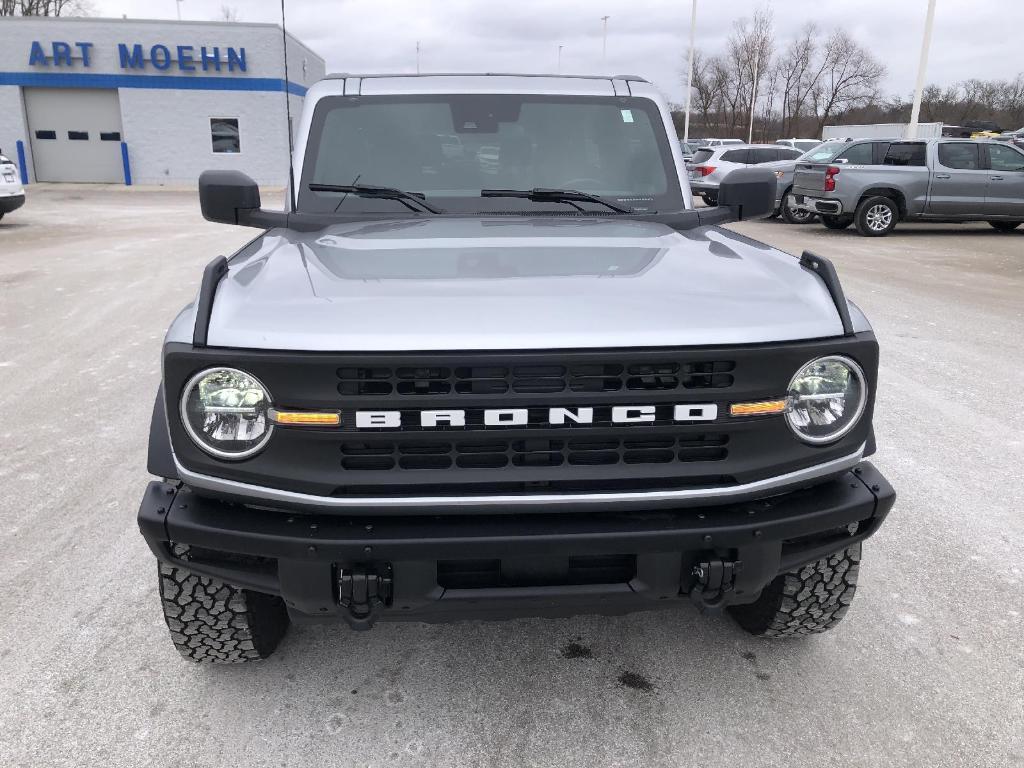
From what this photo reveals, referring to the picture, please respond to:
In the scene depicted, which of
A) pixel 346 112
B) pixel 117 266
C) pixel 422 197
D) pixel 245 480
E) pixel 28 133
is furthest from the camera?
pixel 28 133

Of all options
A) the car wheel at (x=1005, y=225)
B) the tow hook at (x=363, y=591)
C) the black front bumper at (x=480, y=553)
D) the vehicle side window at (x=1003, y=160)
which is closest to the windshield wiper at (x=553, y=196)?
the black front bumper at (x=480, y=553)

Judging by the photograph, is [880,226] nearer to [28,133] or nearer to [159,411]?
[159,411]

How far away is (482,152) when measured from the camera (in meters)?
3.50

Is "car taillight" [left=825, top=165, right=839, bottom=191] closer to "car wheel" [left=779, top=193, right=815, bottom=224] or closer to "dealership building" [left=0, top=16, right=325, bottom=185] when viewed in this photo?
"car wheel" [left=779, top=193, right=815, bottom=224]

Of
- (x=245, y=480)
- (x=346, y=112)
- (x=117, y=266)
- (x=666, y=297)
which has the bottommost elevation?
(x=117, y=266)

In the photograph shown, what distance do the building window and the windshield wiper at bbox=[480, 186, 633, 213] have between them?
29.7 m

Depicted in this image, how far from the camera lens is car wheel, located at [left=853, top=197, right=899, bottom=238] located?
50.4 feet

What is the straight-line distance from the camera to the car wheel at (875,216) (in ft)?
50.4

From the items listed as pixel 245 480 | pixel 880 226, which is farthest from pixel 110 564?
pixel 880 226

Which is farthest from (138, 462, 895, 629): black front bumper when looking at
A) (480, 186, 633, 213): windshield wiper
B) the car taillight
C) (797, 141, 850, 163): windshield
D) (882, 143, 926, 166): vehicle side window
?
(882, 143, 926, 166): vehicle side window

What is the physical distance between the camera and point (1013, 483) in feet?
14.0

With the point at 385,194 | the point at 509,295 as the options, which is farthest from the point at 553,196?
the point at 509,295

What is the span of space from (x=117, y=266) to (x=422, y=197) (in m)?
9.60

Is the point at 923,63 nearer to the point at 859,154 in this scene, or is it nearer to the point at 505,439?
the point at 859,154
